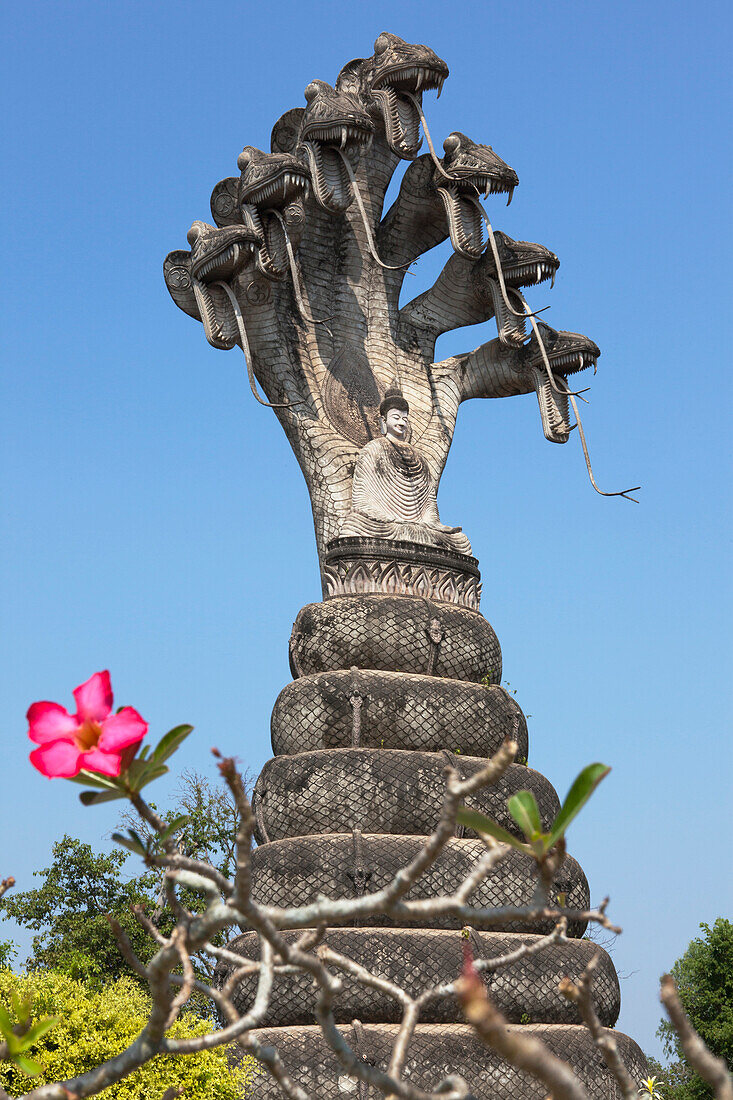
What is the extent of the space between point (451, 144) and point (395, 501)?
4289 millimetres

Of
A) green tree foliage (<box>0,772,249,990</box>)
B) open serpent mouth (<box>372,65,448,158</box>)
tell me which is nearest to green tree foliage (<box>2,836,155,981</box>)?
green tree foliage (<box>0,772,249,990</box>)

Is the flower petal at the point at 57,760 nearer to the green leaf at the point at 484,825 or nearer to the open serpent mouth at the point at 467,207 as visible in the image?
the green leaf at the point at 484,825

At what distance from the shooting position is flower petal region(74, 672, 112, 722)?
296cm

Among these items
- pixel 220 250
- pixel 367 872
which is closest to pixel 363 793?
pixel 367 872

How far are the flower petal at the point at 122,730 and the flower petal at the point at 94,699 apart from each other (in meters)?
0.03

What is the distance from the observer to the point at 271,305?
520 inches

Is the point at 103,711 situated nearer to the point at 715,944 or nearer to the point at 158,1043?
the point at 158,1043

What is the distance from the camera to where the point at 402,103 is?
13.5 metres

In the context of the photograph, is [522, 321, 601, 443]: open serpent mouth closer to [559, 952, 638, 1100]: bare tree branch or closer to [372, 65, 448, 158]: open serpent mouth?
[372, 65, 448, 158]: open serpent mouth

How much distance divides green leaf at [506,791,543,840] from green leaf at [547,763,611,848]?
2.5 inches

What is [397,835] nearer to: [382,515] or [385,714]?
[385,714]

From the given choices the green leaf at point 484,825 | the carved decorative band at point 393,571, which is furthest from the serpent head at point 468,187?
the green leaf at point 484,825

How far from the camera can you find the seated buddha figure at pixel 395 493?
1233cm

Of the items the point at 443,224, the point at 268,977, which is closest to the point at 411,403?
the point at 443,224
